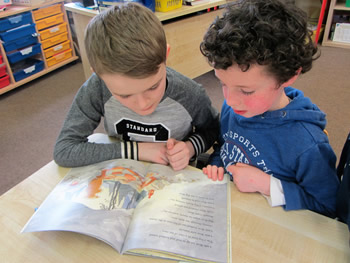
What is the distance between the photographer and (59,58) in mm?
2748

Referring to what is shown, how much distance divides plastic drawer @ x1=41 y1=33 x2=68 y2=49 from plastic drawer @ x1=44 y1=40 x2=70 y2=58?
0.03 metres

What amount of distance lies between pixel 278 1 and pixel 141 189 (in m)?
0.50

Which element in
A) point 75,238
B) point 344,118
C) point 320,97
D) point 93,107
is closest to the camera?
point 75,238

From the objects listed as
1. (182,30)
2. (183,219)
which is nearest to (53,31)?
(182,30)

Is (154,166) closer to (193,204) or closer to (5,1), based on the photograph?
(193,204)

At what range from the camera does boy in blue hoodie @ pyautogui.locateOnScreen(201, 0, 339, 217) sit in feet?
1.87

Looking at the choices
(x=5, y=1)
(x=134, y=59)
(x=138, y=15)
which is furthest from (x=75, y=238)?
(x=5, y=1)

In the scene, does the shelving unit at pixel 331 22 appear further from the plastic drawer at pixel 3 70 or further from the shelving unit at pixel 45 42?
the plastic drawer at pixel 3 70

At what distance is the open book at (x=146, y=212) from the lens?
1.71 feet

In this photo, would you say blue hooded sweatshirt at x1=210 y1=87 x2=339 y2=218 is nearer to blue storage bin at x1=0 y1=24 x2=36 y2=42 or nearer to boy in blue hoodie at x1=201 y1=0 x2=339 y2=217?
boy in blue hoodie at x1=201 y1=0 x2=339 y2=217

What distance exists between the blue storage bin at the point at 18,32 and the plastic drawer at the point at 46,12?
107 mm

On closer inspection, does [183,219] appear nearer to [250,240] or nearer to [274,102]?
[250,240]

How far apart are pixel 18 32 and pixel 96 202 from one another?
229cm

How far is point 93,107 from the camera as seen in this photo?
2.78 feet
